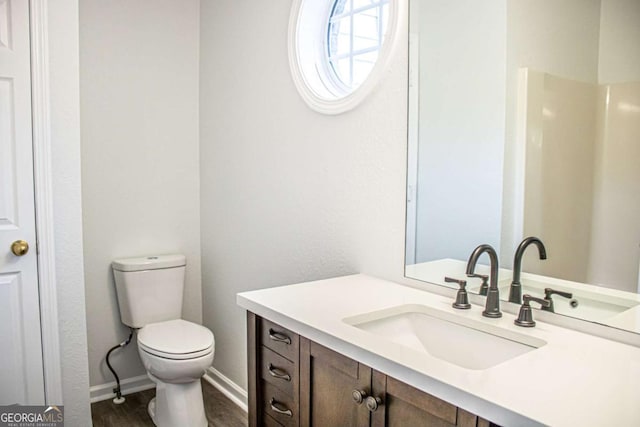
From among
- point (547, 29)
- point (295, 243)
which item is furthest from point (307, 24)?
point (547, 29)

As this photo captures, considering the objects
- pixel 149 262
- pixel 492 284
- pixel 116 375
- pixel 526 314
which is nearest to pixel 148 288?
pixel 149 262

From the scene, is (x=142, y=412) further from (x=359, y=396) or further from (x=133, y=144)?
(x=359, y=396)

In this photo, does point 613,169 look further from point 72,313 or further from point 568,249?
point 72,313

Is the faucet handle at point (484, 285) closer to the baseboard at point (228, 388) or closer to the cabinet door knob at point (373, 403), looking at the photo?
the cabinet door knob at point (373, 403)

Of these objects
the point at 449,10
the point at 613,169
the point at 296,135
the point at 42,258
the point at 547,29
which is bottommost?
the point at 42,258

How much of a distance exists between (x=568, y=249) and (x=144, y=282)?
2192mm

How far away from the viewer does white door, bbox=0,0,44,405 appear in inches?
82.7

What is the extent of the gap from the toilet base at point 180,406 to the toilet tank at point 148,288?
1.43 feet

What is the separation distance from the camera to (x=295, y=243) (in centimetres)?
240

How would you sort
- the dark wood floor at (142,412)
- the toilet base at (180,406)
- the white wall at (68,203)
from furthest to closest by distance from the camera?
the dark wood floor at (142,412) < the toilet base at (180,406) < the white wall at (68,203)

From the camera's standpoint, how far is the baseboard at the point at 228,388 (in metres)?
2.80

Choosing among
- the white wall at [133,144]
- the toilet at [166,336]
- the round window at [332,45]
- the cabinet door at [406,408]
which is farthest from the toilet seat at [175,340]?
the cabinet door at [406,408]

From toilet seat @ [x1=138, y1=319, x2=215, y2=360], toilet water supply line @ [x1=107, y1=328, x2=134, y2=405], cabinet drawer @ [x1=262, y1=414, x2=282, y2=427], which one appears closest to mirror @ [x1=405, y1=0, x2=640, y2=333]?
cabinet drawer @ [x1=262, y1=414, x2=282, y2=427]

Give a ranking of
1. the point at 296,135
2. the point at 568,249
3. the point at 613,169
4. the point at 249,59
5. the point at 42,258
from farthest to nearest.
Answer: the point at 249,59
the point at 296,135
the point at 42,258
the point at 568,249
the point at 613,169
